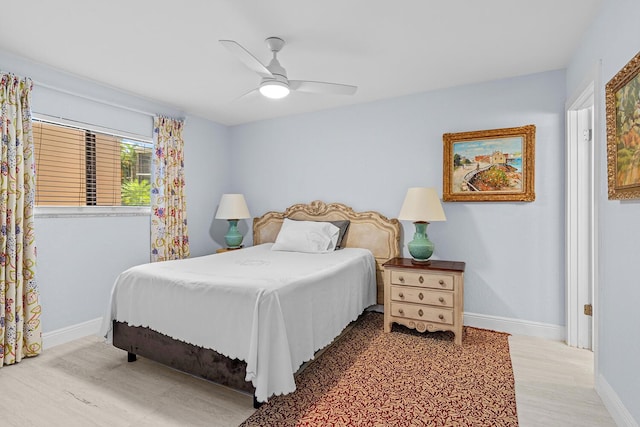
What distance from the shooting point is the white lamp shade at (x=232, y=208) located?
4.26 meters

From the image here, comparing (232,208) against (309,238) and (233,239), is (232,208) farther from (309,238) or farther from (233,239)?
(309,238)

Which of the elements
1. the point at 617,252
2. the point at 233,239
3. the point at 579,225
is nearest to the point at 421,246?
the point at 579,225

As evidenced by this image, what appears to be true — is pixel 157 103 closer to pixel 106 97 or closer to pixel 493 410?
pixel 106 97

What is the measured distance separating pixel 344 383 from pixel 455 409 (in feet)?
2.30

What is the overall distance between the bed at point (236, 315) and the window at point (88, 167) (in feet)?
4.17

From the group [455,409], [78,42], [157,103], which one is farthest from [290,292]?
[157,103]

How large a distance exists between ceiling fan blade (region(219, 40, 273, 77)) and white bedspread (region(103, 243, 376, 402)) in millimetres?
1416

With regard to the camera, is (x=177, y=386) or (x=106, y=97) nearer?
(x=177, y=386)

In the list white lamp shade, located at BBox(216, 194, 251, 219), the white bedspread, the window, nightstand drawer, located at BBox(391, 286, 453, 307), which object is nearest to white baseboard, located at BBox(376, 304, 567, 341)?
nightstand drawer, located at BBox(391, 286, 453, 307)

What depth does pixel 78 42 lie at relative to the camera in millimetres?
2467

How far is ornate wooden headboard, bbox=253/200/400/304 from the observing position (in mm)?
3652

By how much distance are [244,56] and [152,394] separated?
88.6 inches

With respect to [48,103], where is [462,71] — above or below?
above

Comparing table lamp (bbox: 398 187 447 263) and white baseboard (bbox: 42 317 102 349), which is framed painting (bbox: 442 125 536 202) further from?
white baseboard (bbox: 42 317 102 349)
